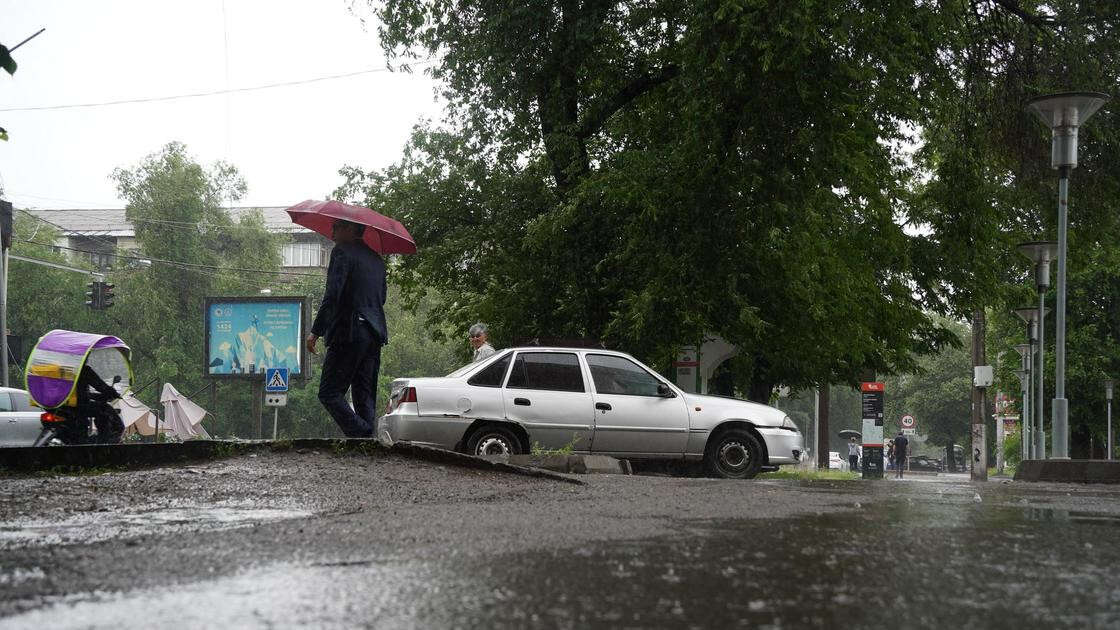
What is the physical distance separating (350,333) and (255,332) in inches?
1281

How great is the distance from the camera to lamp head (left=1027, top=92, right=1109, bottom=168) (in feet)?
50.5

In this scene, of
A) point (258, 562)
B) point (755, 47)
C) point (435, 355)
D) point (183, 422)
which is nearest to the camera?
point (258, 562)

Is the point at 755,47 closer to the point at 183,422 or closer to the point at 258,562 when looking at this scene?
the point at 258,562

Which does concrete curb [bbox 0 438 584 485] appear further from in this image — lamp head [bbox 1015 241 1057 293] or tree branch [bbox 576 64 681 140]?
lamp head [bbox 1015 241 1057 293]

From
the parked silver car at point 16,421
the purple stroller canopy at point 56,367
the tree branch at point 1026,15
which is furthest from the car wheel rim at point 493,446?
the tree branch at point 1026,15

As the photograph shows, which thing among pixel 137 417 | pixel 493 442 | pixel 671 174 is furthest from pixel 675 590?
pixel 137 417

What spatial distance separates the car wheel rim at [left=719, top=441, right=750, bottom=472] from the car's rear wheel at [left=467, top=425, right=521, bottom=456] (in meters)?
2.39

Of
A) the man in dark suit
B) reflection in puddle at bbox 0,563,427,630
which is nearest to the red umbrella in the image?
the man in dark suit

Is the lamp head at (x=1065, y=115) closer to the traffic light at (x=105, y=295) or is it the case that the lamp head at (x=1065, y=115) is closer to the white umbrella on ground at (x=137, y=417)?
the traffic light at (x=105, y=295)

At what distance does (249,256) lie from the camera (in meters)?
63.1

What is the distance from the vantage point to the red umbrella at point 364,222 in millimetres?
Answer: 11562

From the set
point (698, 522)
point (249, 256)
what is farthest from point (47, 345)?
point (249, 256)

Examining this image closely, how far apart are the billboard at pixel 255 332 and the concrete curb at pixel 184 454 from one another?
3263cm

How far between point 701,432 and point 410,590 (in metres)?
10.4
